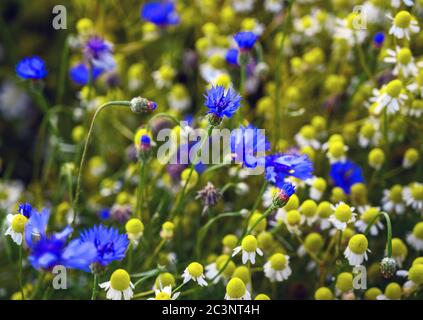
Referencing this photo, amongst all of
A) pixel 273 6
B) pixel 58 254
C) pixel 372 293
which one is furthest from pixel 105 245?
pixel 273 6

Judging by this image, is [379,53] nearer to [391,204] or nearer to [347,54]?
[347,54]

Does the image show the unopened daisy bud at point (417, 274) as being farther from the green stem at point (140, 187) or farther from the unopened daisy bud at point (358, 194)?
the green stem at point (140, 187)

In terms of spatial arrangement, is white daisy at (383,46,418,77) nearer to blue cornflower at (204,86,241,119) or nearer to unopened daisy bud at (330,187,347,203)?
unopened daisy bud at (330,187,347,203)

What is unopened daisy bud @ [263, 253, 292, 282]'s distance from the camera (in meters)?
0.92

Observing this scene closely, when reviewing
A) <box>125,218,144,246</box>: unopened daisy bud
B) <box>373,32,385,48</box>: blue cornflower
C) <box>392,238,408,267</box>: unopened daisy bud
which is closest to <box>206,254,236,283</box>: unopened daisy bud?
<box>125,218,144,246</box>: unopened daisy bud

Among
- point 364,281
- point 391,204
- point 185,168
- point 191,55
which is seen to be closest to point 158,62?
point 191,55

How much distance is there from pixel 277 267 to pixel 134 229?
20cm

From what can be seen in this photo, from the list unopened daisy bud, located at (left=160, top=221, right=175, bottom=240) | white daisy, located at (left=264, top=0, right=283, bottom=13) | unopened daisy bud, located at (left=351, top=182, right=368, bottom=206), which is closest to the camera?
unopened daisy bud, located at (left=160, top=221, right=175, bottom=240)

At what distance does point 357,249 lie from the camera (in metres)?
0.86

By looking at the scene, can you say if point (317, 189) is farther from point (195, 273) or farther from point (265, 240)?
point (195, 273)

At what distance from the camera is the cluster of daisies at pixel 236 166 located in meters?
0.87

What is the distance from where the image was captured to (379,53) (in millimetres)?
1237

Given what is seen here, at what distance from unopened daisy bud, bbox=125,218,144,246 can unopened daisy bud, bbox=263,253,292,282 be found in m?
0.18
